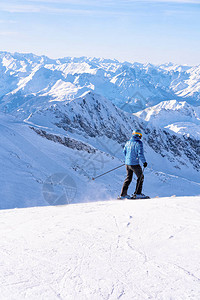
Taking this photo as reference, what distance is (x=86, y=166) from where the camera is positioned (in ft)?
73.1

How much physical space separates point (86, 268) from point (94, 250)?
2.10ft

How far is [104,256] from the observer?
172 inches

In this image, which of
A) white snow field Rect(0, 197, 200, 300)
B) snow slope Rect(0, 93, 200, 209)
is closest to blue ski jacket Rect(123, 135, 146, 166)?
white snow field Rect(0, 197, 200, 300)

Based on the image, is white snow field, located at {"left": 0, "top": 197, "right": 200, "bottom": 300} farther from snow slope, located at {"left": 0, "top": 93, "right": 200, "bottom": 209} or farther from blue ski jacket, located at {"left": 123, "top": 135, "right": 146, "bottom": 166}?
snow slope, located at {"left": 0, "top": 93, "right": 200, "bottom": 209}

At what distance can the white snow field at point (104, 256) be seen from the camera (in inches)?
135

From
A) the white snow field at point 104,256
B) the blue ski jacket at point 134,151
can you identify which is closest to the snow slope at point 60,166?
the blue ski jacket at point 134,151

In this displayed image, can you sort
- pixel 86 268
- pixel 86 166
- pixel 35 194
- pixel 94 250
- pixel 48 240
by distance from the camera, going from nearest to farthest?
pixel 86 268 < pixel 94 250 < pixel 48 240 < pixel 35 194 < pixel 86 166

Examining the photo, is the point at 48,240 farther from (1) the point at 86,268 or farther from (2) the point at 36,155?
(2) the point at 36,155

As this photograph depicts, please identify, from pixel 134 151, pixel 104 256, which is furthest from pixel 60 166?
pixel 104 256

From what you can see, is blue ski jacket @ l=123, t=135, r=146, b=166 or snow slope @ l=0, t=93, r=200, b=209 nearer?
blue ski jacket @ l=123, t=135, r=146, b=166

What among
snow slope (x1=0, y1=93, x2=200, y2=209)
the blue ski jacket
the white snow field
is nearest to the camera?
the white snow field

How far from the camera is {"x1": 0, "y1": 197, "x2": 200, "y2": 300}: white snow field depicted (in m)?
3.42

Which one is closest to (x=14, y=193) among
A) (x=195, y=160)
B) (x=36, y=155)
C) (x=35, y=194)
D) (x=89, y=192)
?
(x=35, y=194)

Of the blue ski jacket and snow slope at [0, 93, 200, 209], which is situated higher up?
the blue ski jacket
